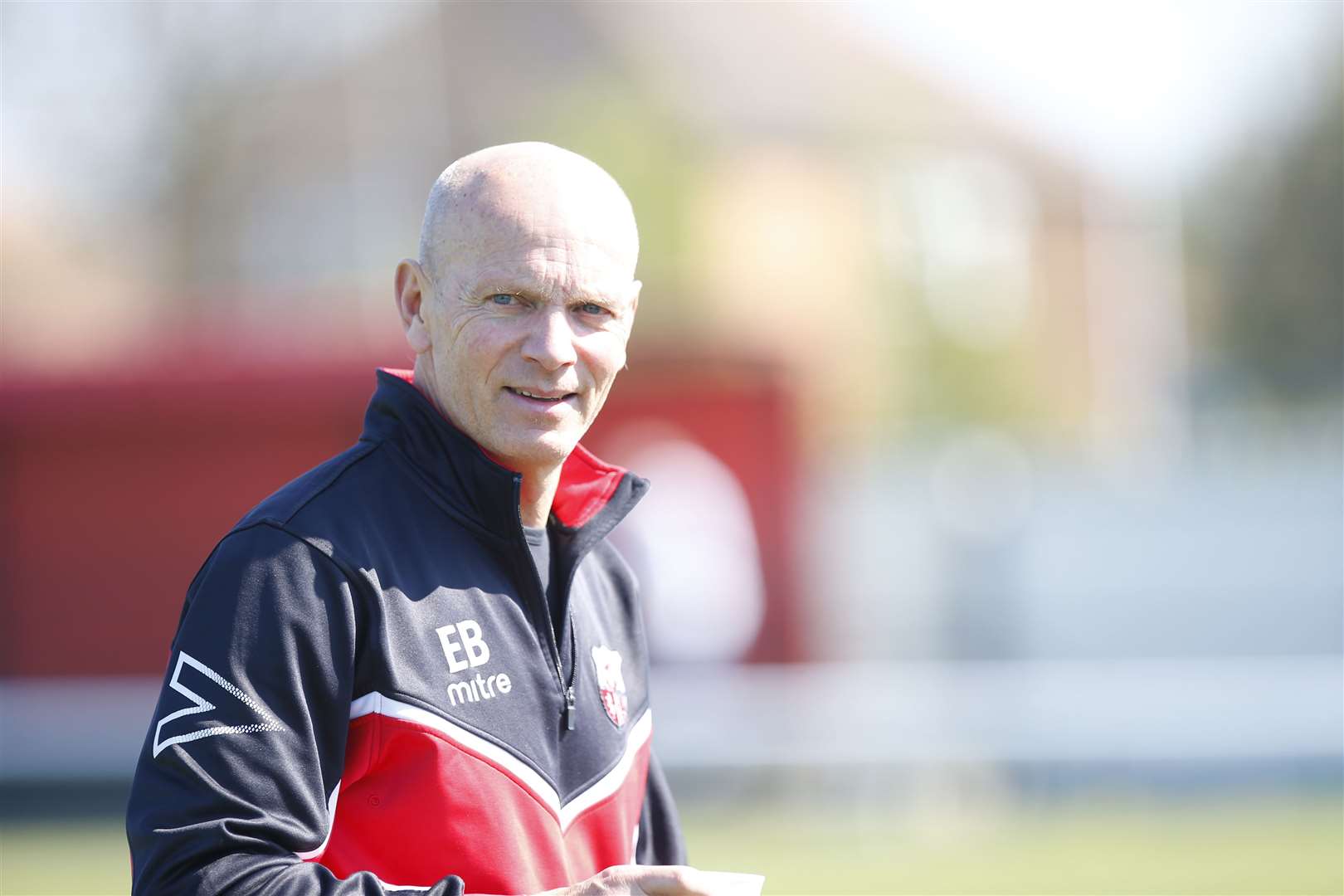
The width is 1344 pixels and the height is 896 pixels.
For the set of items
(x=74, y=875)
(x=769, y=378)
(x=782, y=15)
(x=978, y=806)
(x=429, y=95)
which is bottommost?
(x=978, y=806)

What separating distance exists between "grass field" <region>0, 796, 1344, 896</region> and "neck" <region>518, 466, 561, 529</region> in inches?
224

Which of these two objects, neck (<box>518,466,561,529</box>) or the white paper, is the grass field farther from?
the white paper

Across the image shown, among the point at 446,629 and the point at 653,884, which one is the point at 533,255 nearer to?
the point at 446,629

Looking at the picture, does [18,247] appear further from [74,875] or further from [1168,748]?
[1168,748]

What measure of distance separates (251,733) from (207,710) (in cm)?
7

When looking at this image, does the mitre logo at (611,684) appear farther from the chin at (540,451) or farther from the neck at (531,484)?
the chin at (540,451)

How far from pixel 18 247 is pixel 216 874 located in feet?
73.4

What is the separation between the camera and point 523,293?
2426 millimetres

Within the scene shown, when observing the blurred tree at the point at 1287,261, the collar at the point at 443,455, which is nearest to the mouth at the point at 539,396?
the collar at the point at 443,455

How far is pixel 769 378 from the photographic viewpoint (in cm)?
1399

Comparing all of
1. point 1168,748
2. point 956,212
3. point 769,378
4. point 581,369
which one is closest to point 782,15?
point 956,212

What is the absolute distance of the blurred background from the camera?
35.8ft

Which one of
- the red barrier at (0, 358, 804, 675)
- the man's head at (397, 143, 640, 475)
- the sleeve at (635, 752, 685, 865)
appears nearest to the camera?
the man's head at (397, 143, 640, 475)

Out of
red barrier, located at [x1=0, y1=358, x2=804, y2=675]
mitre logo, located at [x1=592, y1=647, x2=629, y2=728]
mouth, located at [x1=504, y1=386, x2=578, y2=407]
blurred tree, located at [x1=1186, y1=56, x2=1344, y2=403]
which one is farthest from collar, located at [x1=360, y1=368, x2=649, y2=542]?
blurred tree, located at [x1=1186, y1=56, x2=1344, y2=403]
